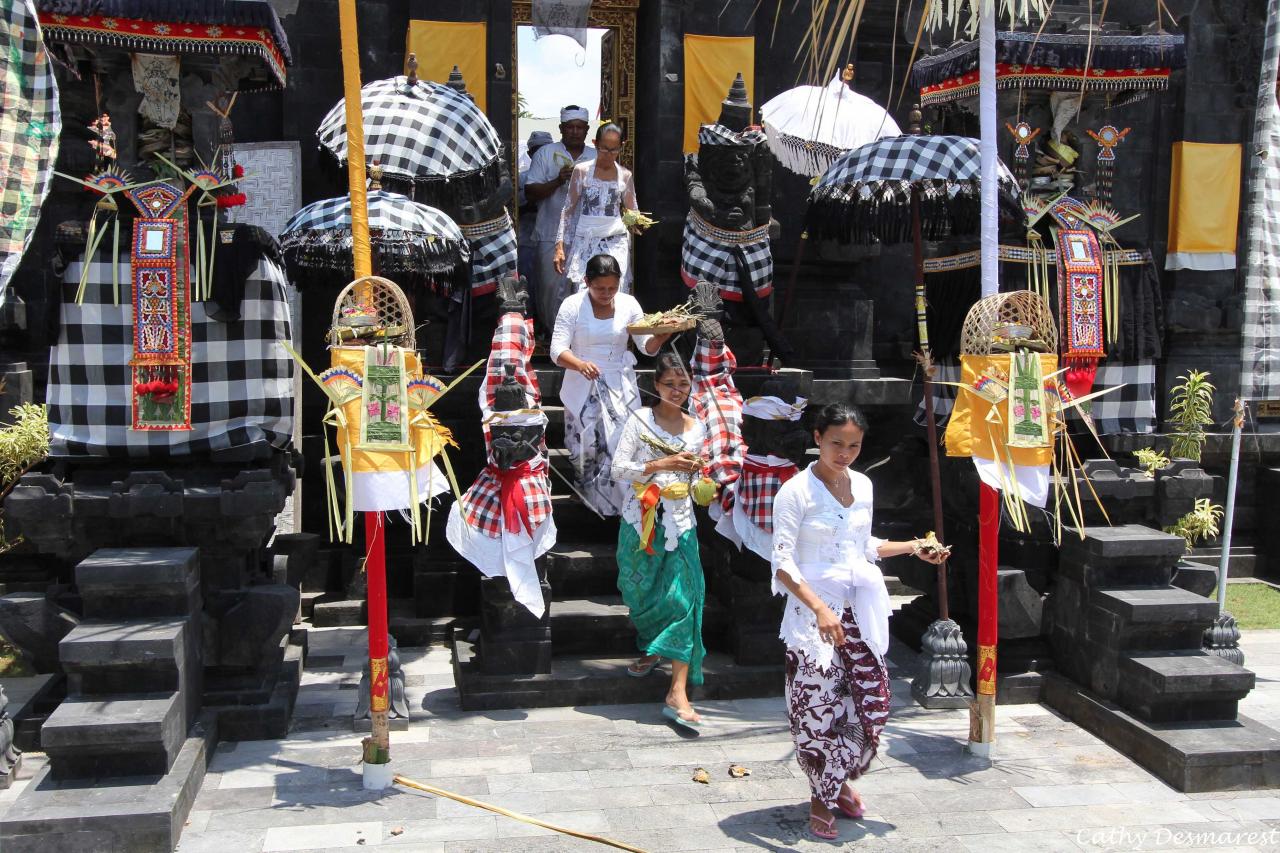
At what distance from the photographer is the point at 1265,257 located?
6.93 meters

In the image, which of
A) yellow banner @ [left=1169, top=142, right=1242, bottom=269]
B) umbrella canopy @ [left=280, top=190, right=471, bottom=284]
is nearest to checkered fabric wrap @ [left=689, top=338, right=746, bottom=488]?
umbrella canopy @ [left=280, top=190, right=471, bottom=284]

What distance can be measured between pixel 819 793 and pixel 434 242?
3.77 metres

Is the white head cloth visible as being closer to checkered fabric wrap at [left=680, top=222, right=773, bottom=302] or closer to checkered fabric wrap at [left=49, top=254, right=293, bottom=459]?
checkered fabric wrap at [left=680, top=222, right=773, bottom=302]

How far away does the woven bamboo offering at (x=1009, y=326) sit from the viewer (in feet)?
18.7

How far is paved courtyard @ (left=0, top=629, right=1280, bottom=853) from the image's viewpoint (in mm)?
4926

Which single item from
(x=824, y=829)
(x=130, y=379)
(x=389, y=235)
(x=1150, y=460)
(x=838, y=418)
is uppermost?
(x=389, y=235)

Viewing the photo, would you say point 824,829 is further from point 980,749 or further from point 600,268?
point 600,268

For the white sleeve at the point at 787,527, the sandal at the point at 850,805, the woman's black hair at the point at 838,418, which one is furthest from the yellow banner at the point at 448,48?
the sandal at the point at 850,805

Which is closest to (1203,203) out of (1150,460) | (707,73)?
(1150,460)

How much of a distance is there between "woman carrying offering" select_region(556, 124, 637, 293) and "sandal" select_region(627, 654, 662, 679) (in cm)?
303

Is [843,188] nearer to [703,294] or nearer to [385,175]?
[703,294]

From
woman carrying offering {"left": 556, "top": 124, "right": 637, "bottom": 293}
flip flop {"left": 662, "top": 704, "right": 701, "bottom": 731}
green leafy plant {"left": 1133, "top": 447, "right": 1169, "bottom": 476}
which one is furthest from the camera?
woman carrying offering {"left": 556, "top": 124, "right": 637, "bottom": 293}

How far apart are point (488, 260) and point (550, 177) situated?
119 centimetres

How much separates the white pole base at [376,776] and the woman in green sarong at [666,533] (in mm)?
1532
